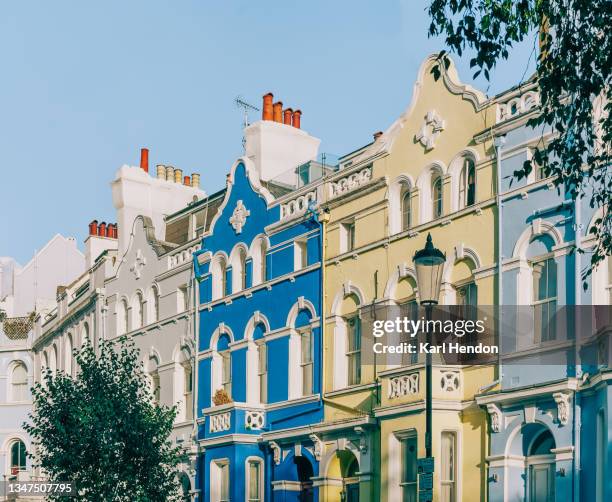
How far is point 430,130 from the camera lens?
3206 cm

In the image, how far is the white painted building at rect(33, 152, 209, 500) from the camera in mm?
41938

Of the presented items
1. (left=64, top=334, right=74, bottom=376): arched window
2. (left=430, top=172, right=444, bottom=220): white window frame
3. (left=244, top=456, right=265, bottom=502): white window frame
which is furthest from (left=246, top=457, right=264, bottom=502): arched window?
(left=64, top=334, right=74, bottom=376): arched window

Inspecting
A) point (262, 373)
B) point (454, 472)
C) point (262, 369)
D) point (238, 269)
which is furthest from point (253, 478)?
point (454, 472)

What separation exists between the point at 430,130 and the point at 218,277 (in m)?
10.6

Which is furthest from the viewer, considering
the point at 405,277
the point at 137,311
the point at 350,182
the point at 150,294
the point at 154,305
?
the point at 137,311

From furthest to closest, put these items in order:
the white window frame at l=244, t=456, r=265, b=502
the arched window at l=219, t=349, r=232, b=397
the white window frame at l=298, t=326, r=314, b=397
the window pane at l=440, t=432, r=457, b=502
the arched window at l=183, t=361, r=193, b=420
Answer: the arched window at l=183, t=361, r=193, b=420 → the arched window at l=219, t=349, r=232, b=397 → the white window frame at l=244, t=456, r=265, b=502 → the white window frame at l=298, t=326, r=314, b=397 → the window pane at l=440, t=432, r=457, b=502

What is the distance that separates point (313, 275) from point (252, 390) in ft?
13.6

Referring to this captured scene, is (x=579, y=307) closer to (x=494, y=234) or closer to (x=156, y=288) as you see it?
(x=494, y=234)

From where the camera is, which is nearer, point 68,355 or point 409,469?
point 409,469

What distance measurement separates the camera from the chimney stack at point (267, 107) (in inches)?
1706

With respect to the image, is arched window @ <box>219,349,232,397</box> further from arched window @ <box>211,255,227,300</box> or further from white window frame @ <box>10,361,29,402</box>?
white window frame @ <box>10,361,29,402</box>

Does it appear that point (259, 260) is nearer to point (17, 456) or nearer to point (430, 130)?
point (430, 130)

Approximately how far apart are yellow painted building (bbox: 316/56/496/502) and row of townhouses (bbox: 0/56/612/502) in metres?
0.05

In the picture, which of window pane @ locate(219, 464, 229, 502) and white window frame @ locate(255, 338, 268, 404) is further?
white window frame @ locate(255, 338, 268, 404)
